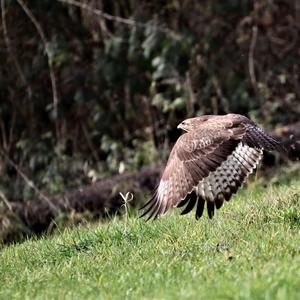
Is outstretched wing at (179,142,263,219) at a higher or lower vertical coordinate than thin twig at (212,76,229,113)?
higher

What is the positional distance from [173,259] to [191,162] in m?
1.17

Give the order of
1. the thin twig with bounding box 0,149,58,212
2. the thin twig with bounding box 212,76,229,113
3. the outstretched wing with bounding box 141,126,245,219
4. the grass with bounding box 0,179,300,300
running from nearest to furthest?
the grass with bounding box 0,179,300,300
the outstretched wing with bounding box 141,126,245,219
the thin twig with bounding box 0,149,58,212
the thin twig with bounding box 212,76,229,113

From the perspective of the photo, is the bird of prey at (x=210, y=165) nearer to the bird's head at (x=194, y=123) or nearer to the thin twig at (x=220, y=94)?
the bird's head at (x=194, y=123)

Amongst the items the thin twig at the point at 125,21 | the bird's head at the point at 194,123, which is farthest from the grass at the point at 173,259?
the thin twig at the point at 125,21

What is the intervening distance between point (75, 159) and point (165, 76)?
6.37 feet

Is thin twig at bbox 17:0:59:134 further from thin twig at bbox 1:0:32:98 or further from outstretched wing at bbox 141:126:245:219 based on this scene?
outstretched wing at bbox 141:126:245:219

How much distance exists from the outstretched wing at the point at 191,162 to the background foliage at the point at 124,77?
610 cm

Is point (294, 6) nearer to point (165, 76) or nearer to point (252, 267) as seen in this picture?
point (165, 76)

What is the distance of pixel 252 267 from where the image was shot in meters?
5.46

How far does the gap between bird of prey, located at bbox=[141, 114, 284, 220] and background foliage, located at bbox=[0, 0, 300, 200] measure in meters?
5.96

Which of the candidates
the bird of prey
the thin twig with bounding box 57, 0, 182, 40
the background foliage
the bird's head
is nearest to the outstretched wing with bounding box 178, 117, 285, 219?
the bird of prey

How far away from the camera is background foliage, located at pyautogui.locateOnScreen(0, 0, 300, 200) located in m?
13.8

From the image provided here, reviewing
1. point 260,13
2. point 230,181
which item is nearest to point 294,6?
point 260,13

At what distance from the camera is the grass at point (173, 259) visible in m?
5.11
